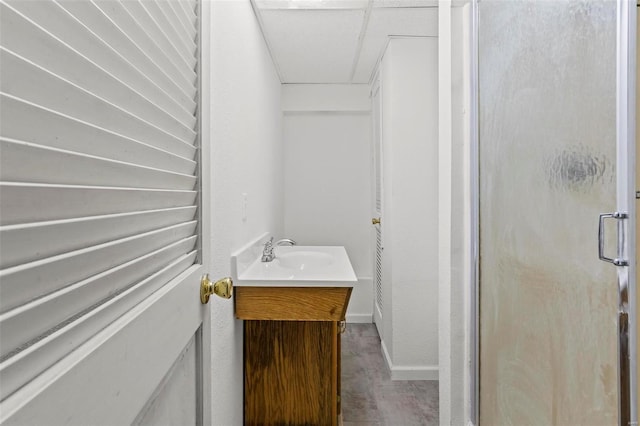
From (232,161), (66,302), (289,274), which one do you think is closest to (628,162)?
(66,302)

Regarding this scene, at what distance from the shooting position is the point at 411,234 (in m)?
2.64

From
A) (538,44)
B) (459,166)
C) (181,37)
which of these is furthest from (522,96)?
(181,37)

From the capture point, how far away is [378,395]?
2420 millimetres

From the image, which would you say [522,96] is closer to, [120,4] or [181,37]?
[181,37]

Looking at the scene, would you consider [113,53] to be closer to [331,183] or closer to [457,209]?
[457,209]

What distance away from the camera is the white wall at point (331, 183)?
372 centimetres

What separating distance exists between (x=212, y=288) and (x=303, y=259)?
1677 millimetres

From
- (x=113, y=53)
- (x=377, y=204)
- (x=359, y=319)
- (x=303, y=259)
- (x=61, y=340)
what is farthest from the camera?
(x=359, y=319)

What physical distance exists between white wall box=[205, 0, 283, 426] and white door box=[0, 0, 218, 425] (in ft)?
1.04

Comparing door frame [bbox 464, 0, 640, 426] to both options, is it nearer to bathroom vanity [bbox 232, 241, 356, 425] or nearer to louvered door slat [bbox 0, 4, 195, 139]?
louvered door slat [bbox 0, 4, 195, 139]

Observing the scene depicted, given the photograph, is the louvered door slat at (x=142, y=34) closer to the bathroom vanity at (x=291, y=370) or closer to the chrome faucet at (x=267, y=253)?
the bathroom vanity at (x=291, y=370)

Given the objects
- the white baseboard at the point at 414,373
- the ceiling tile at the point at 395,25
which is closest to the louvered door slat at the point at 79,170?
the ceiling tile at the point at 395,25

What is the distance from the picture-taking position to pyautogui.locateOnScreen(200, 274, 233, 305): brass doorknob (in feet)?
2.81

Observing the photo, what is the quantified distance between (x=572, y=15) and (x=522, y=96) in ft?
0.80
